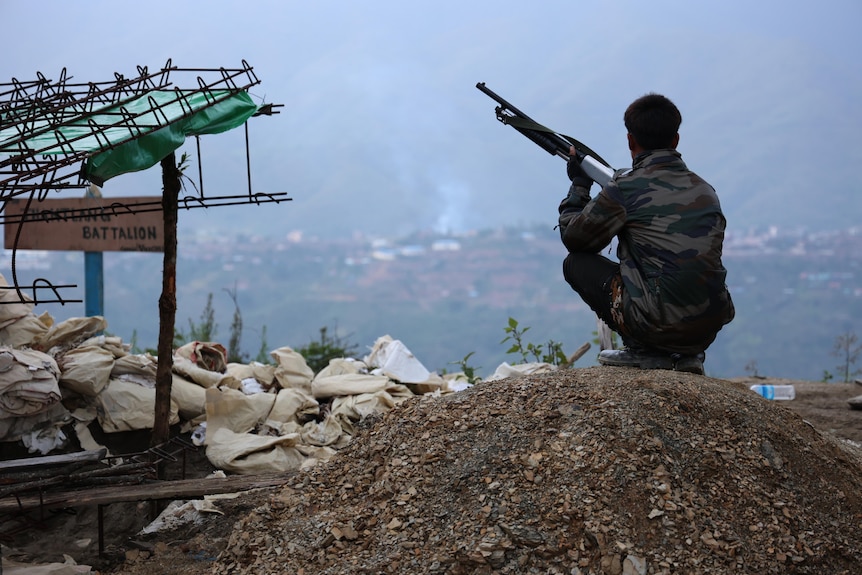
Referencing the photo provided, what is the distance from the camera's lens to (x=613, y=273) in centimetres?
414

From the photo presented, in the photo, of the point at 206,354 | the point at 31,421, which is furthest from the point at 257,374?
the point at 31,421

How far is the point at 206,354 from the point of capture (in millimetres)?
6551

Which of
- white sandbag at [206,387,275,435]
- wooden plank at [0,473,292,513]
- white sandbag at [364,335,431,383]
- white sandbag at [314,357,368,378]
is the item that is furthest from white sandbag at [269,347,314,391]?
wooden plank at [0,473,292,513]

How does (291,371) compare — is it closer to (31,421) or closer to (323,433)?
(323,433)

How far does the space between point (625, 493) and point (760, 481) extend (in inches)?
24.4

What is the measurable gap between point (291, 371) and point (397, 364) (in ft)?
2.74

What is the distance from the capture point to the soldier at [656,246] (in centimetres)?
385

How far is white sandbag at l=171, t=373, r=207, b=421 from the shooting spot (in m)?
5.64

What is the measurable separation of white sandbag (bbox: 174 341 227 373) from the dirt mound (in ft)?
9.12

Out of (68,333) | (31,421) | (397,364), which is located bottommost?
(31,421)

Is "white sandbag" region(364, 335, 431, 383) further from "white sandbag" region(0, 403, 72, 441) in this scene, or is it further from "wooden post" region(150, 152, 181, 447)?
"white sandbag" region(0, 403, 72, 441)

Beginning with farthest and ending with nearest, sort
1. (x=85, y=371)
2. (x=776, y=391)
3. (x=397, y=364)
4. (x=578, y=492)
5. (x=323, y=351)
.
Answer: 1. (x=323, y=351)
2. (x=776, y=391)
3. (x=397, y=364)
4. (x=85, y=371)
5. (x=578, y=492)

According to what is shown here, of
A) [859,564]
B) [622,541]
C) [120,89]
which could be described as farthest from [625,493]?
[120,89]

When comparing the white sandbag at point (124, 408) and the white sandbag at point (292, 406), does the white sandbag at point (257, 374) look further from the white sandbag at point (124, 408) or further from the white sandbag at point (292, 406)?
the white sandbag at point (124, 408)
